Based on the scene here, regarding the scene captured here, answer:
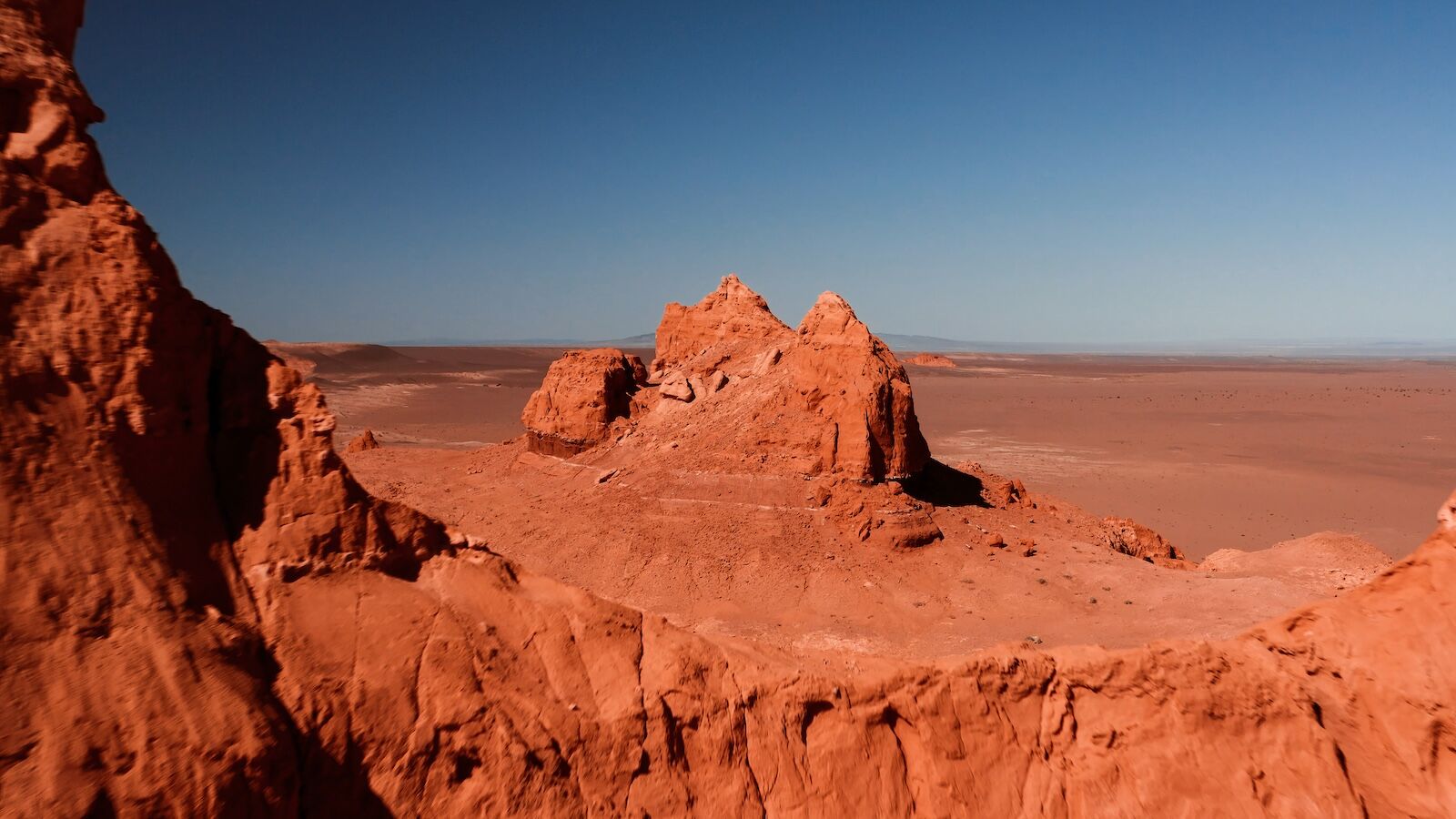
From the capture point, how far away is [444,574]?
5.38 meters

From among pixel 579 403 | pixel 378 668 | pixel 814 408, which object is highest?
pixel 814 408

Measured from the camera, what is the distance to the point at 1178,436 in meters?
41.7

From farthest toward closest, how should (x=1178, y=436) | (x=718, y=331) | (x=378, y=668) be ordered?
(x=1178, y=436), (x=718, y=331), (x=378, y=668)

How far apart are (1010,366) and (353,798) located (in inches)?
4583

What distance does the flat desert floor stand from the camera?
25.1 metres

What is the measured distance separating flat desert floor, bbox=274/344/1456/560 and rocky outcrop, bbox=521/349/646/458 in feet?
41.1

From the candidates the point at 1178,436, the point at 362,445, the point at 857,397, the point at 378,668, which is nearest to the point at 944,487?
the point at 857,397

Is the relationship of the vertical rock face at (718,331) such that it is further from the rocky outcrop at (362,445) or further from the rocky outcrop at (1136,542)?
the rocky outcrop at (362,445)

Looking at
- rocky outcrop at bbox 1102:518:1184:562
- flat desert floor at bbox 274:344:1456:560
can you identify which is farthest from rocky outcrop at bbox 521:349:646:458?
rocky outcrop at bbox 1102:518:1184:562

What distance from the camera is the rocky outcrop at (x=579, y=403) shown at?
71.8 feet

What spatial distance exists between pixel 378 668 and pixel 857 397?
517 inches

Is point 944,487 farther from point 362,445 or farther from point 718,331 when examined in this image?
point 362,445

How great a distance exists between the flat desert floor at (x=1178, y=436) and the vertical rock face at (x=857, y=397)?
10.0 m

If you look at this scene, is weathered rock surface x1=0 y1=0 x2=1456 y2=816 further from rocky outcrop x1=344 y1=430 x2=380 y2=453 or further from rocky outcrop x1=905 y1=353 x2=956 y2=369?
rocky outcrop x1=905 y1=353 x2=956 y2=369
